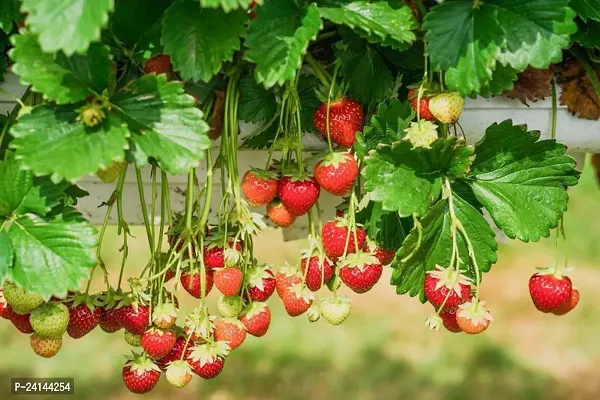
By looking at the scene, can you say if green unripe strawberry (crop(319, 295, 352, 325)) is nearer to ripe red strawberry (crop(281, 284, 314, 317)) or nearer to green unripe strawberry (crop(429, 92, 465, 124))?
ripe red strawberry (crop(281, 284, 314, 317))

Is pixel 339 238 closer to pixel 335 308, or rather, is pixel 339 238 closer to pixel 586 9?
pixel 335 308

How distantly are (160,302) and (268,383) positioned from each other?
162 cm

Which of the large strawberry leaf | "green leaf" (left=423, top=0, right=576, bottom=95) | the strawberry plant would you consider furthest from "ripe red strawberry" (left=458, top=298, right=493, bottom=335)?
"green leaf" (left=423, top=0, right=576, bottom=95)

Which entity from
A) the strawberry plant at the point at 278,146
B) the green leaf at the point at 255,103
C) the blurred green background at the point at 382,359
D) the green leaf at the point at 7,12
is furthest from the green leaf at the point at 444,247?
the blurred green background at the point at 382,359

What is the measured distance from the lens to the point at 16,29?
2.81 ft

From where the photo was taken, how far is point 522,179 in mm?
895

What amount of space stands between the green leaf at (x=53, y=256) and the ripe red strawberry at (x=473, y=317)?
1.16 ft

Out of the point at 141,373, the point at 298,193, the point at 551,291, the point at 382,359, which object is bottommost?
the point at 382,359

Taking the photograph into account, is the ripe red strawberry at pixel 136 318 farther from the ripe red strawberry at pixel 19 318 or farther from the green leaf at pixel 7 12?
the green leaf at pixel 7 12

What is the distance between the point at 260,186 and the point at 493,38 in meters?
0.28

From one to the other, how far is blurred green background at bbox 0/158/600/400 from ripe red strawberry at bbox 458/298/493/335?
1.56 metres

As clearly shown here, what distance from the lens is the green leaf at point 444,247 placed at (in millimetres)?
870

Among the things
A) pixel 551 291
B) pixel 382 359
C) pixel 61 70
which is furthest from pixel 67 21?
pixel 382 359

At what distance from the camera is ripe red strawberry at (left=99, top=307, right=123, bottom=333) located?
3.04 ft
